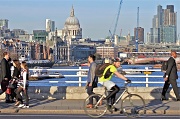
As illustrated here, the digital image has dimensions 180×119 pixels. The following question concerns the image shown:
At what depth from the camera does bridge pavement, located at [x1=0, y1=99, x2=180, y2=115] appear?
16453 mm

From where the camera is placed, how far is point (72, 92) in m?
19.7

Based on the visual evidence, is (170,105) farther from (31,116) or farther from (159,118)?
(31,116)

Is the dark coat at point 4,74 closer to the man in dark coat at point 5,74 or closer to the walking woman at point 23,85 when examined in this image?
the man in dark coat at point 5,74

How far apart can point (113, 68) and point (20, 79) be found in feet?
12.0

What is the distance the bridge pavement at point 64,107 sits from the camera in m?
16.5

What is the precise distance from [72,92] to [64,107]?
8.14 feet

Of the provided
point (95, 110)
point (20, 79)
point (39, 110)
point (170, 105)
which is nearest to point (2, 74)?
point (20, 79)

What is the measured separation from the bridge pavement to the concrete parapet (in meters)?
0.66

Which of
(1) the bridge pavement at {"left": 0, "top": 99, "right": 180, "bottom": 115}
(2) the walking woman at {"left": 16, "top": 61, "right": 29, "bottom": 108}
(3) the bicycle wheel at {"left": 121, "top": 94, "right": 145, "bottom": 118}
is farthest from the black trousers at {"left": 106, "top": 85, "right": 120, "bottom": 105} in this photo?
(2) the walking woman at {"left": 16, "top": 61, "right": 29, "bottom": 108}

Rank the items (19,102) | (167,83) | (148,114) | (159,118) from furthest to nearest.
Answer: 1. (167,83)
2. (19,102)
3. (148,114)
4. (159,118)

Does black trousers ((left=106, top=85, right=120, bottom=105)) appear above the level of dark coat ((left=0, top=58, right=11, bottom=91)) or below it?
below

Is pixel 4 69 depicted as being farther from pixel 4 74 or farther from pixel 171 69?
pixel 171 69

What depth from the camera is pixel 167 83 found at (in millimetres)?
18672

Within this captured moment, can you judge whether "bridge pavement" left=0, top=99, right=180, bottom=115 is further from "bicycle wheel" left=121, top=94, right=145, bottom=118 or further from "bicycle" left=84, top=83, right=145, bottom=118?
"bicycle" left=84, top=83, right=145, bottom=118
